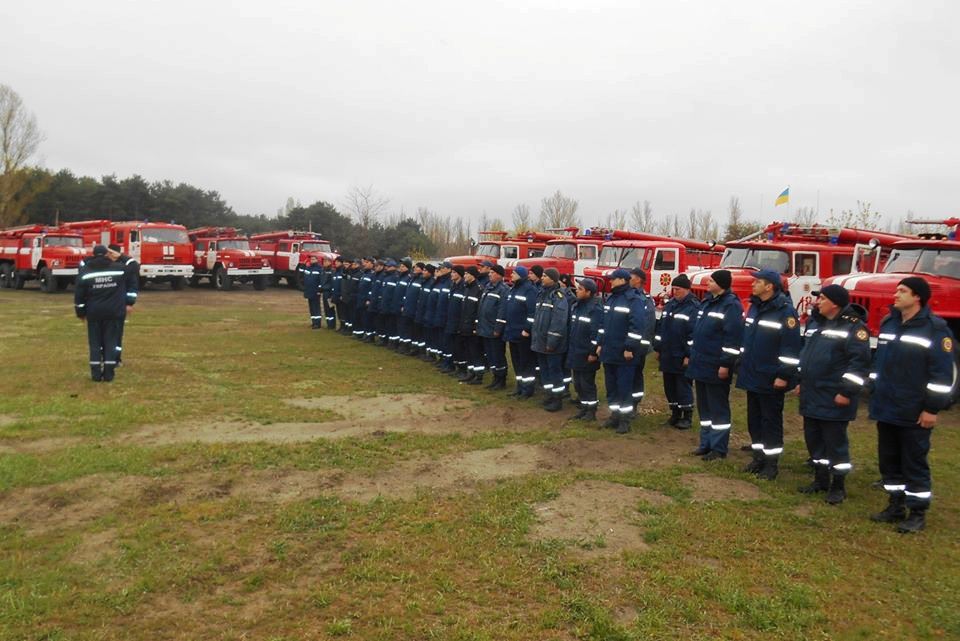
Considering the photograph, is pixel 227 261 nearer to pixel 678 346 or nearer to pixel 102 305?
pixel 102 305

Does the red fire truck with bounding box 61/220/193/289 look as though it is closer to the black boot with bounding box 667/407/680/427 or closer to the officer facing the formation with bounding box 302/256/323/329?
the officer facing the formation with bounding box 302/256/323/329

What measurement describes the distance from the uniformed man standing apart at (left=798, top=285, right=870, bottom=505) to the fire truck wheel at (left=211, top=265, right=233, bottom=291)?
26659 millimetres

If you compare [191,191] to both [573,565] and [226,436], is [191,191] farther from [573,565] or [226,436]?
[573,565]

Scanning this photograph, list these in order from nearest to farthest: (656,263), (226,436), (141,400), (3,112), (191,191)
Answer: (226,436) → (141,400) → (656,263) → (3,112) → (191,191)

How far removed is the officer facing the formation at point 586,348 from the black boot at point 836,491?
312 centimetres

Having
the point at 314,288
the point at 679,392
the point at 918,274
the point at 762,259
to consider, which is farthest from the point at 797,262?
the point at 314,288

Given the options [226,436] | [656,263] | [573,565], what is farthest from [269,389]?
[656,263]

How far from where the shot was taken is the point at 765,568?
4.57 meters

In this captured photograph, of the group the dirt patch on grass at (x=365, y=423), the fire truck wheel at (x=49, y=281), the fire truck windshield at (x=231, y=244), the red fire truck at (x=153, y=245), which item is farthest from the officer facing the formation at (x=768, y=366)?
the fire truck wheel at (x=49, y=281)

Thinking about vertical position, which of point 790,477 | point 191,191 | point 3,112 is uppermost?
point 3,112

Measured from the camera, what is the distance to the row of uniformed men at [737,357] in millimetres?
5355

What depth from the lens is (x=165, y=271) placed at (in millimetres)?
27016

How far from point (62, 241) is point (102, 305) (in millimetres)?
19916

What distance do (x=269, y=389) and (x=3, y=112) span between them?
165 feet
